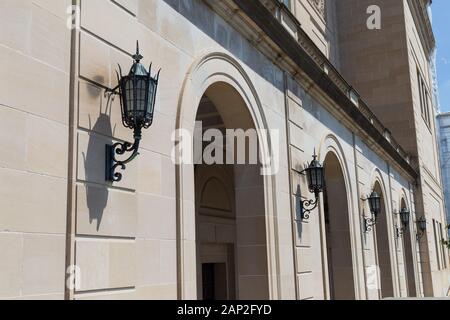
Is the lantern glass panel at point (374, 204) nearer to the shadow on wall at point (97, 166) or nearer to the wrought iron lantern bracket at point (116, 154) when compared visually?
the wrought iron lantern bracket at point (116, 154)

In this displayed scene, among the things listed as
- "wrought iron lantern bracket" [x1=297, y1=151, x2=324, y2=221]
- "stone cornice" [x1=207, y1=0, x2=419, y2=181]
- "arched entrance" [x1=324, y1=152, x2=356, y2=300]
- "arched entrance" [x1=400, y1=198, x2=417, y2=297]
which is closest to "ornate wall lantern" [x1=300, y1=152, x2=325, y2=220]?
"wrought iron lantern bracket" [x1=297, y1=151, x2=324, y2=221]

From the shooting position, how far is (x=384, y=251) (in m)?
17.7

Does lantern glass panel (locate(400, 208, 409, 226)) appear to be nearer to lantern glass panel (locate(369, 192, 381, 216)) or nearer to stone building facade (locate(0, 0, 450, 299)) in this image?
stone building facade (locate(0, 0, 450, 299))

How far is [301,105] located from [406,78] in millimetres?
18098

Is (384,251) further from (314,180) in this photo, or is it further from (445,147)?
(445,147)

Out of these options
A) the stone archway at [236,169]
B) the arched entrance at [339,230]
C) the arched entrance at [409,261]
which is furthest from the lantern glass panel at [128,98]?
the arched entrance at [409,261]

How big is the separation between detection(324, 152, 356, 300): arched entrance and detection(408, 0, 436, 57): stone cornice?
19963 millimetres

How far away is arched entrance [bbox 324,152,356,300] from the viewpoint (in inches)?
512

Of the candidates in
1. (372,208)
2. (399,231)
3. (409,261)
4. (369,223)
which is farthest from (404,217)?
(372,208)

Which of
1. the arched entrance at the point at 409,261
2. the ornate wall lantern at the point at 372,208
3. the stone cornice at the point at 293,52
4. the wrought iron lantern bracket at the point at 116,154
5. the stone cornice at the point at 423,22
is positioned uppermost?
the stone cornice at the point at 423,22

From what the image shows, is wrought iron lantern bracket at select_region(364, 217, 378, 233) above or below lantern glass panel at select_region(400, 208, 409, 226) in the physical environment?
below

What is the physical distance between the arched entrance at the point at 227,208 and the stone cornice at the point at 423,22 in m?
21.5

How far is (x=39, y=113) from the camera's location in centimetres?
416

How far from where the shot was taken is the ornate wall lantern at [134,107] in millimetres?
4840
